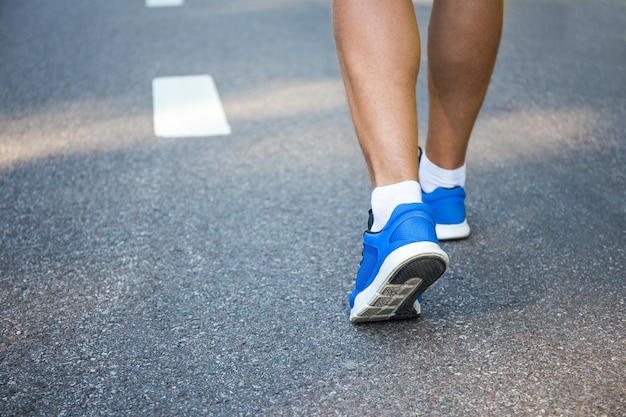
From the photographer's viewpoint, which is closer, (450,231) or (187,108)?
(450,231)

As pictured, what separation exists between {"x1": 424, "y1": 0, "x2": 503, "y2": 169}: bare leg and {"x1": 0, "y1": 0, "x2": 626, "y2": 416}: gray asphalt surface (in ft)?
0.81

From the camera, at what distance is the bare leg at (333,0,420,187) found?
1.45 m

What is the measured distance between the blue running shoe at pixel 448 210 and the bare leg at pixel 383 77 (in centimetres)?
43

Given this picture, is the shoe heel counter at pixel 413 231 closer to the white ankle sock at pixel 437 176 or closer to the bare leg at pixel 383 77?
the bare leg at pixel 383 77

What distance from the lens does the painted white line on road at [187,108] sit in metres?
2.73

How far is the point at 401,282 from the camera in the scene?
54.8 inches

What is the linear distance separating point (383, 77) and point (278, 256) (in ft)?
1.79

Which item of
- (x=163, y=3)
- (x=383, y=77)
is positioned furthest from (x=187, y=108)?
(x=163, y=3)

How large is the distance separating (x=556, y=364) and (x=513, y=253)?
0.49 meters

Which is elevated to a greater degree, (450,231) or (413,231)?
(413,231)

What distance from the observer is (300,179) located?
2.33 meters

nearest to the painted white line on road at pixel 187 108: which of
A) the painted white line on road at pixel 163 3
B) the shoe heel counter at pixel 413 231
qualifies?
the shoe heel counter at pixel 413 231

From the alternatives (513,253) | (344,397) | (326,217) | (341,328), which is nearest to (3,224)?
(326,217)

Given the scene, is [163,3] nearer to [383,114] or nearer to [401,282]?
[383,114]
